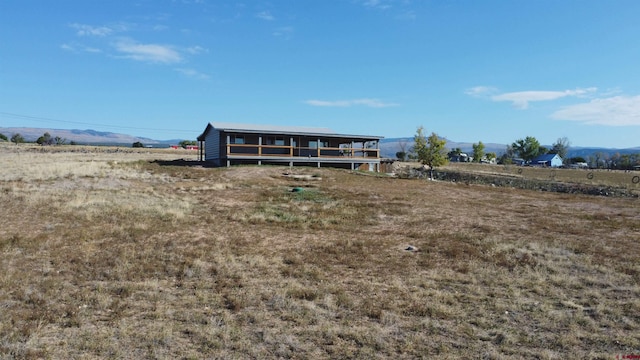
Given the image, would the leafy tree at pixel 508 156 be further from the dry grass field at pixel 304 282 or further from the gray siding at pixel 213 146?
the dry grass field at pixel 304 282

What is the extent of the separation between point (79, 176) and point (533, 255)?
75.0 feet

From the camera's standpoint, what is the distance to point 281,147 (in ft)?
111

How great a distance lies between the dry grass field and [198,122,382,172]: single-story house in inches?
681

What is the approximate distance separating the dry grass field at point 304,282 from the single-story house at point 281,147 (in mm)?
17304

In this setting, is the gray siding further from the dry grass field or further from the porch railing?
the dry grass field

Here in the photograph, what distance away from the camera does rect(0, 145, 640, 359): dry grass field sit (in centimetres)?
523

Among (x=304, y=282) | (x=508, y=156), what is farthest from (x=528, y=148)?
(x=304, y=282)

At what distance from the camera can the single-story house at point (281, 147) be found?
33.1m

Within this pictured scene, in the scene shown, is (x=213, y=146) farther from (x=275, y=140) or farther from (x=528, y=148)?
(x=528, y=148)


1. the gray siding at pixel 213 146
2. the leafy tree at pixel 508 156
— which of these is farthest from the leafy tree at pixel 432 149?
the leafy tree at pixel 508 156

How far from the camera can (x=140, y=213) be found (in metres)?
13.6

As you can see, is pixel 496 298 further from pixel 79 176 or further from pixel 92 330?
pixel 79 176

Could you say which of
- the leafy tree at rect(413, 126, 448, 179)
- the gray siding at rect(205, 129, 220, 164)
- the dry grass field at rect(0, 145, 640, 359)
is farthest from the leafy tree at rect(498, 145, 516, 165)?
the dry grass field at rect(0, 145, 640, 359)

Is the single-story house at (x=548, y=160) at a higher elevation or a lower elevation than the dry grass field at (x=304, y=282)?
higher
